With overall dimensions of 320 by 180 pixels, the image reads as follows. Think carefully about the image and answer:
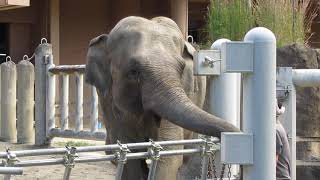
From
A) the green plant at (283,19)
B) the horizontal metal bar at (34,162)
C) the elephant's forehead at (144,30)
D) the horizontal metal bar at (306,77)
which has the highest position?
the green plant at (283,19)

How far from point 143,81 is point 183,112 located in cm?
120

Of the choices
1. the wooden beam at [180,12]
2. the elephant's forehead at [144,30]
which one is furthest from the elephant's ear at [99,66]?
the wooden beam at [180,12]

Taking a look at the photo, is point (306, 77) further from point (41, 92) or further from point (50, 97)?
point (41, 92)

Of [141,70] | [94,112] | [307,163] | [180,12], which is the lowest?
[307,163]

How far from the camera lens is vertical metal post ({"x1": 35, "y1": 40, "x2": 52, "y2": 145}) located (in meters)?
10.9

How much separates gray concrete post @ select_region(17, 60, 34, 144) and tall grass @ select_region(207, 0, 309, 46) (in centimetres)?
286

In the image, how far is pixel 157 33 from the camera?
600 cm

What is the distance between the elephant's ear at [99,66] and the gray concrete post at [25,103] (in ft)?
16.9

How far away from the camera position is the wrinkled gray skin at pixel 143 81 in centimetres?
512

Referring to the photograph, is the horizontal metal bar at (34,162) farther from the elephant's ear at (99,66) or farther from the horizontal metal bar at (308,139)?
the horizontal metal bar at (308,139)

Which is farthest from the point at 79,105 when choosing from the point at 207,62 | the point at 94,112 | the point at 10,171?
the point at 10,171

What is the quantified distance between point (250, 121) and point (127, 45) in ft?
10.2

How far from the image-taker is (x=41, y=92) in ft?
36.2

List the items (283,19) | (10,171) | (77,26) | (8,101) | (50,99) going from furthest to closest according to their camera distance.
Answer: (77,26), (8,101), (50,99), (283,19), (10,171)
